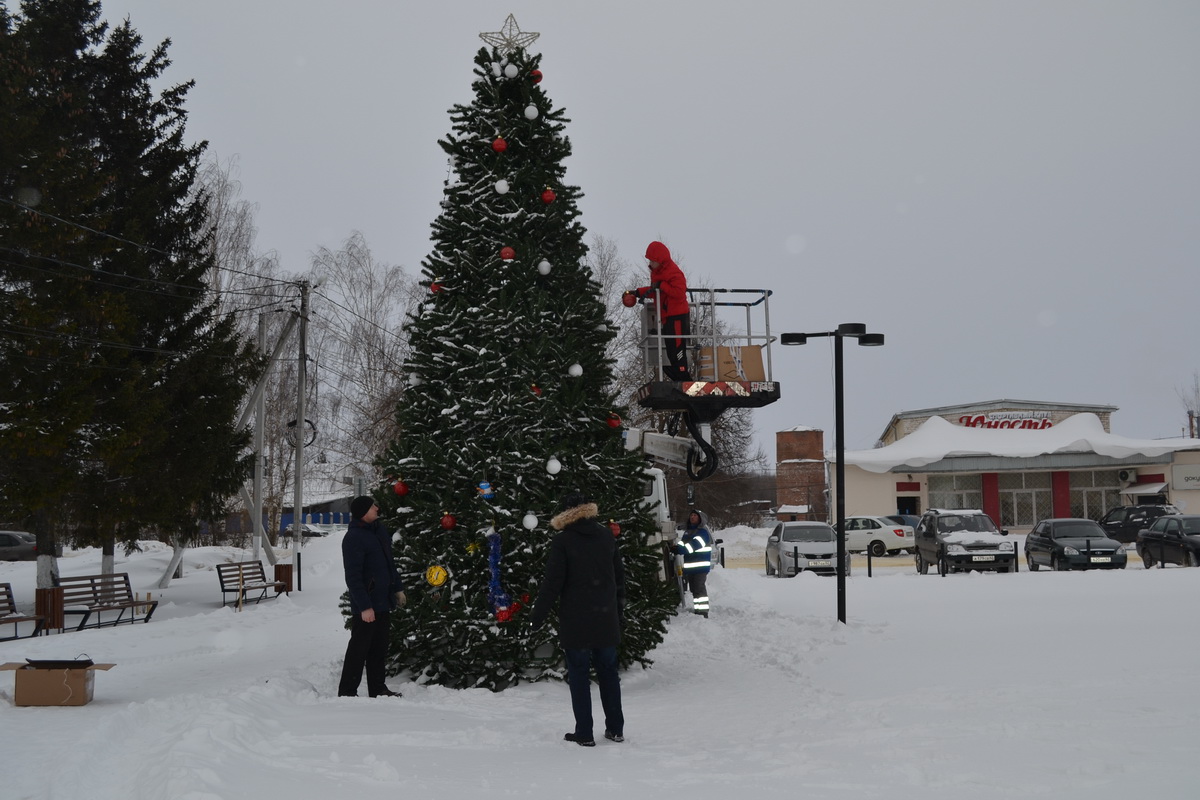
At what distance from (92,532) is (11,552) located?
27.0 metres

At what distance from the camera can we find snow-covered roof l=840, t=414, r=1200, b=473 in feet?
152

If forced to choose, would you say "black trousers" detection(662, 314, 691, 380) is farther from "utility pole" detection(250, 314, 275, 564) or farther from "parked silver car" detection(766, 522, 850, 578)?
"parked silver car" detection(766, 522, 850, 578)

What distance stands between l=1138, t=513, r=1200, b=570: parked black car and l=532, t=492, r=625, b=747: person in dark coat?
22.8 metres

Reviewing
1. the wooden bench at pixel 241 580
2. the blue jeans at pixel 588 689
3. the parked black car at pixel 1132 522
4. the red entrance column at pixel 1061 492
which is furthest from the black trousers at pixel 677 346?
the red entrance column at pixel 1061 492

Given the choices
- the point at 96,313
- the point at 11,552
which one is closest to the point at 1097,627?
the point at 96,313

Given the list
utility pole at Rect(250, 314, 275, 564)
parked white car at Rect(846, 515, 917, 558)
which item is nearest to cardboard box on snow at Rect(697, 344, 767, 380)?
utility pole at Rect(250, 314, 275, 564)

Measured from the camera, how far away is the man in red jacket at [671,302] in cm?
1191

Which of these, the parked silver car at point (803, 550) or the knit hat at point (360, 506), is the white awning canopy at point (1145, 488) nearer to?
the parked silver car at point (803, 550)

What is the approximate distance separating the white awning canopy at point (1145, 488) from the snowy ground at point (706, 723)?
36.5 m

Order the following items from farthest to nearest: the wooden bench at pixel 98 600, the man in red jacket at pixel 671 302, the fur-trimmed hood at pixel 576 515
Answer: the wooden bench at pixel 98 600, the man in red jacket at pixel 671 302, the fur-trimmed hood at pixel 576 515

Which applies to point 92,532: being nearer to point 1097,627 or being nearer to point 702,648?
point 702,648

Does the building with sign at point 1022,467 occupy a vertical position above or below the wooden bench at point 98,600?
above

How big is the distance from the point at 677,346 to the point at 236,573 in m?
12.1

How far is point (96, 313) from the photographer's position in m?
16.9
